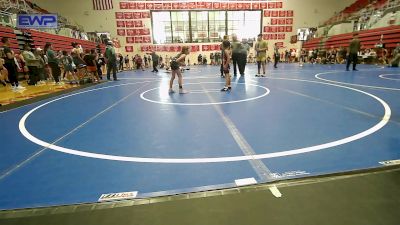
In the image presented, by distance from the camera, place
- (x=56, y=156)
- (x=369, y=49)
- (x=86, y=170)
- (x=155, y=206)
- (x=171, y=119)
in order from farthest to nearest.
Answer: (x=369, y=49) → (x=171, y=119) → (x=56, y=156) → (x=86, y=170) → (x=155, y=206)

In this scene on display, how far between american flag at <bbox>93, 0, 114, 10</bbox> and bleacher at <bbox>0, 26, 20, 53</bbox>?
1378cm

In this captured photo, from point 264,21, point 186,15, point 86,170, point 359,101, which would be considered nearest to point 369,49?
point 264,21

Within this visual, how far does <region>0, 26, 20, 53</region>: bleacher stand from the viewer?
13.4 meters

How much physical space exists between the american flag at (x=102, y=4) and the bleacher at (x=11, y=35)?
1378 centimetres

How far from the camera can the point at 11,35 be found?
1410 cm

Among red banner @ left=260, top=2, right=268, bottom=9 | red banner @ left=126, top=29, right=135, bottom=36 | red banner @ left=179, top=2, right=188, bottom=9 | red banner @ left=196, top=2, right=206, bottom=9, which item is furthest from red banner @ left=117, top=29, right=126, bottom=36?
red banner @ left=260, top=2, right=268, bottom=9

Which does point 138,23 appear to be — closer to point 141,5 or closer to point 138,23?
point 138,23

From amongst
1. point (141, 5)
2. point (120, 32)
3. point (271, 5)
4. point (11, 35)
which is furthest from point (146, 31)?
point (11, 35)

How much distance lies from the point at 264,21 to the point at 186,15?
31.7 feet

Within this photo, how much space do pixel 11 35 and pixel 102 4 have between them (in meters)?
14.4

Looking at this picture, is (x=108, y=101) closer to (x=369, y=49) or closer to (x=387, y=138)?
(x=387, y=138)

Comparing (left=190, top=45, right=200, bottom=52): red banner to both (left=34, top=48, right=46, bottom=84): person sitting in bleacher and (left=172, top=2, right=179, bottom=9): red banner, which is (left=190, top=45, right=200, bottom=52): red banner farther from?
(left=34, top=48, right=46, bottom=84): person sitting in bleacher

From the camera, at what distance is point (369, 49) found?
19.1 meters

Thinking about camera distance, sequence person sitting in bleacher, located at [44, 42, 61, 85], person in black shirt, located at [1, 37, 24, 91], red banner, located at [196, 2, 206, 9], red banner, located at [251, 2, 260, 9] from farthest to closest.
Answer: red banner, located at [251, 2, 260, 9] < red banner, located at [196, 2, 206, 9] < person sitting in bleacher, located at [44, 42, 61, 85] < person in black shirt, located at [1, 37, 24, 91]
